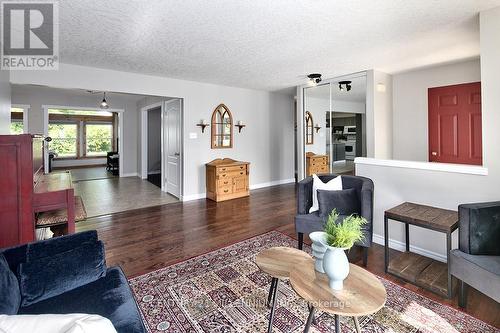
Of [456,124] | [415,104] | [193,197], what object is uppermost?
[415,104]

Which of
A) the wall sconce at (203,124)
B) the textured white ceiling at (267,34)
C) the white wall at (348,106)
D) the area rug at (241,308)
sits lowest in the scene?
the area rug at (241,308)

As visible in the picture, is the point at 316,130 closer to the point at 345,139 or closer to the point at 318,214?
the point at 345,139

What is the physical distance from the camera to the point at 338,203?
113 inches

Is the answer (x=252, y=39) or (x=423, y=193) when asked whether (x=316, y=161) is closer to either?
(x=423, y=193)

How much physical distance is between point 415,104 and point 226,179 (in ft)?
12.4

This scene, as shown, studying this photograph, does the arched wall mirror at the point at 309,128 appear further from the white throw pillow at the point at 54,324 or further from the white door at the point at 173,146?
the white throw pillow at the point at 54,324

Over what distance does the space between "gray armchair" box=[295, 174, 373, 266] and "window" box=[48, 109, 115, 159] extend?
10.8 m

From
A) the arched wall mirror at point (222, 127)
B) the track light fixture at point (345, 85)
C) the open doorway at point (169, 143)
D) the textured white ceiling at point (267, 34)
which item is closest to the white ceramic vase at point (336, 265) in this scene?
the textured white ceiling at point (267, 34)

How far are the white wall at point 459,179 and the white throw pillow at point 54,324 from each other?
9.86ft

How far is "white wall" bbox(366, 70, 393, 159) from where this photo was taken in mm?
4438

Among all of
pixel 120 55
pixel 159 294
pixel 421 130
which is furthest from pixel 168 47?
pixel 421 130

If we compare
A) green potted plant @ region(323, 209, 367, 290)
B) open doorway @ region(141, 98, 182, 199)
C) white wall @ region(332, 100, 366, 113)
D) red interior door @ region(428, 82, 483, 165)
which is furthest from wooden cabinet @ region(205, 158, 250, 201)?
green potted plant @ region(323, 209, 367, 290)

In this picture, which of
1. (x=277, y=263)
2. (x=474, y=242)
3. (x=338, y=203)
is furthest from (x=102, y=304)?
(x=474, y=242)

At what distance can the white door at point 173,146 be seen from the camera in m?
5.67
